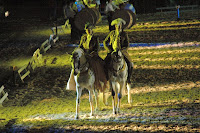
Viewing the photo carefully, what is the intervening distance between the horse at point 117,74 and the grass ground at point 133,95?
1.71 ft

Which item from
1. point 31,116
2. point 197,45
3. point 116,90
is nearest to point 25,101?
point 31,116

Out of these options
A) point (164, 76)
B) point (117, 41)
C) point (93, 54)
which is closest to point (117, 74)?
point (93, 54)

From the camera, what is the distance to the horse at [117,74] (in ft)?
44.3

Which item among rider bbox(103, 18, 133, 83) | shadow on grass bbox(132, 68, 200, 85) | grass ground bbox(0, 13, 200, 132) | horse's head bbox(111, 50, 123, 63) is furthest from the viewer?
shadow on grass bbox(132, 68, 200, 85)

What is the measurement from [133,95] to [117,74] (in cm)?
326

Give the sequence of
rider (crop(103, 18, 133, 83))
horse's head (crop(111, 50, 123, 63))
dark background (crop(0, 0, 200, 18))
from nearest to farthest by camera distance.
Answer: horse's head (crop(111, 50, 123, 63)) < rider (crop(103, 18, 133, 83)) < dark background (crop(0, 0, 200, 18))

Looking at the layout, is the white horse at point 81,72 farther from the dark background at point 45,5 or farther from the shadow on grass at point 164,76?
the dark background at point 45,5

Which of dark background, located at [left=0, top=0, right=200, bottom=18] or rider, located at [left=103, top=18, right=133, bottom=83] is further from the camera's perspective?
dark background, located at [left=0, top=0, right=200, bottom=18]

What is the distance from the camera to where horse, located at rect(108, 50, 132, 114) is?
13.5 metres

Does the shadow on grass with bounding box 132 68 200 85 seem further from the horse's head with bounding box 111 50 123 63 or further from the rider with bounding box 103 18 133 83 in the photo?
the horse's head with bounding box 111 50 123 63

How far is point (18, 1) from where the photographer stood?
207ft

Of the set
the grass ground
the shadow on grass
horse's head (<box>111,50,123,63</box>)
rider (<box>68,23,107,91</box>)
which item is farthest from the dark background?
horse's head (<box>111,50,123,63</box>)

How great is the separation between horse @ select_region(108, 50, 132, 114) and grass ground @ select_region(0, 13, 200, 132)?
0.52m

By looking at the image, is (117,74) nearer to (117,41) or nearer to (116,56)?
(116,56)
